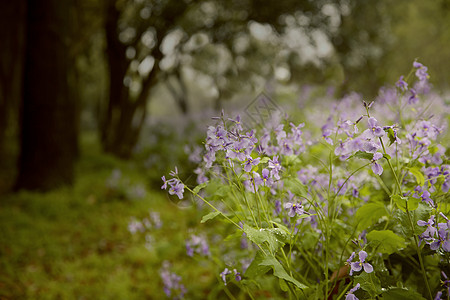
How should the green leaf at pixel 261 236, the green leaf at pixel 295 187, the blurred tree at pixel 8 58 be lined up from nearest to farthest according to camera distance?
the green leaf at pixel 261 236
the green leaf at pixel 295 187
the blurred tree at pixel 8 58

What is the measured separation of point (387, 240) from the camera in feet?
4.25

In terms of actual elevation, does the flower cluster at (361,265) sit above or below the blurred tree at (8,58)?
above

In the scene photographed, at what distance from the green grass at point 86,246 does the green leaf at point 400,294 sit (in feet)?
4.18

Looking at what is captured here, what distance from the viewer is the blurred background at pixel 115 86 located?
4461 millimetres

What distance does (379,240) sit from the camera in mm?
1309

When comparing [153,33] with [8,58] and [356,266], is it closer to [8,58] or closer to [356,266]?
[8,58]

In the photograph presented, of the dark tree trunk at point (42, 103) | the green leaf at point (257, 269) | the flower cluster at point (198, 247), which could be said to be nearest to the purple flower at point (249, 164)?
the green leaf at point (257, 269)

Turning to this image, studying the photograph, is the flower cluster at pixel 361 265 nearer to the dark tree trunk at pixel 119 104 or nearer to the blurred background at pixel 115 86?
the blurred background at pixel 115 86

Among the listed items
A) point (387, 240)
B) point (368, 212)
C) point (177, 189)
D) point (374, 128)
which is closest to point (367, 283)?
point (387, 240)

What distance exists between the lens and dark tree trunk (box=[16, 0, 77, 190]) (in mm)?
5348

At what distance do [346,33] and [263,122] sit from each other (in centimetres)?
818

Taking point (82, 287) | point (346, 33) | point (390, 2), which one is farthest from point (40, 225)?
point (390, 2)

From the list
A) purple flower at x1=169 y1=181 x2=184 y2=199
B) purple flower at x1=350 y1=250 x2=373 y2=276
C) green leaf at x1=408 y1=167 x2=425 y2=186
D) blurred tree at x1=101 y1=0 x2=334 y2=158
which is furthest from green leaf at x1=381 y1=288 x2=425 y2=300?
blurred tree at x1=101 y1=0 x2=334 y2=158

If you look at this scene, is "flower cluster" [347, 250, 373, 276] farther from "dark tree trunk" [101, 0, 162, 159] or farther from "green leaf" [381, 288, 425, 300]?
"dark tree trunk" [101, 0, 162, 159]
